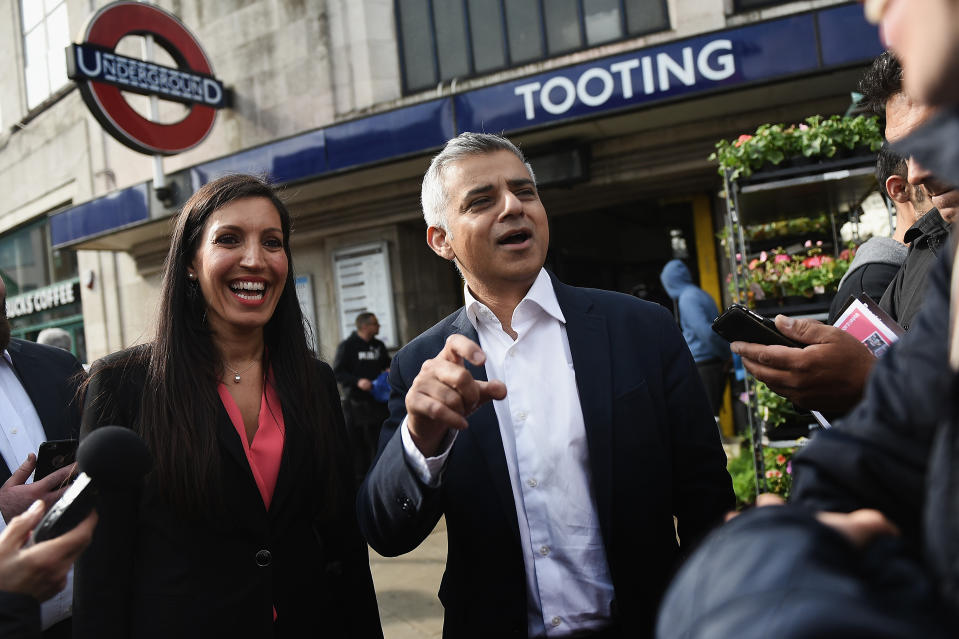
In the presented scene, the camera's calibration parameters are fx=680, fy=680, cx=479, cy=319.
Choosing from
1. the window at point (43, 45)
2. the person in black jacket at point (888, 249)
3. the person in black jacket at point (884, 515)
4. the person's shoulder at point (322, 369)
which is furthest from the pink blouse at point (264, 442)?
the window at point (43, 45)

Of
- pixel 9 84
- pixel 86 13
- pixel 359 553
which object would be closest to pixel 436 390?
pixel 359 553

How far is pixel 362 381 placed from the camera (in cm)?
711

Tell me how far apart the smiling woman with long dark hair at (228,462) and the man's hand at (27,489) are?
0.13m

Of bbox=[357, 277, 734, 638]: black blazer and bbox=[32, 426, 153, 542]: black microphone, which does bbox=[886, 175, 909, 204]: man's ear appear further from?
bbox=[32, 426, 153, 542]: black microphone

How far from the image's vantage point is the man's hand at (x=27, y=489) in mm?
1809

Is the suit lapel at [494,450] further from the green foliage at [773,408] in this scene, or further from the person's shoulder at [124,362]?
the green foliage at [773,408]

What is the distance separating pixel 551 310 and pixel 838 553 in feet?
4.24

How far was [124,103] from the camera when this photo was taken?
28.0 feet

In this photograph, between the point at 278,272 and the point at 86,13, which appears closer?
the point at 278,272

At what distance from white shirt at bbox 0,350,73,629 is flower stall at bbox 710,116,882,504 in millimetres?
3496

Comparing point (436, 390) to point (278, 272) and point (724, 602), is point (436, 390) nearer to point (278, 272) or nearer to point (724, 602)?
point (724, 602)

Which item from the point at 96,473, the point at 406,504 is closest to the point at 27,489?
the point at 96,473

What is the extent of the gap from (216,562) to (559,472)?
97 centimetres

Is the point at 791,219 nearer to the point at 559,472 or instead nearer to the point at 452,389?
the point at 559,472
